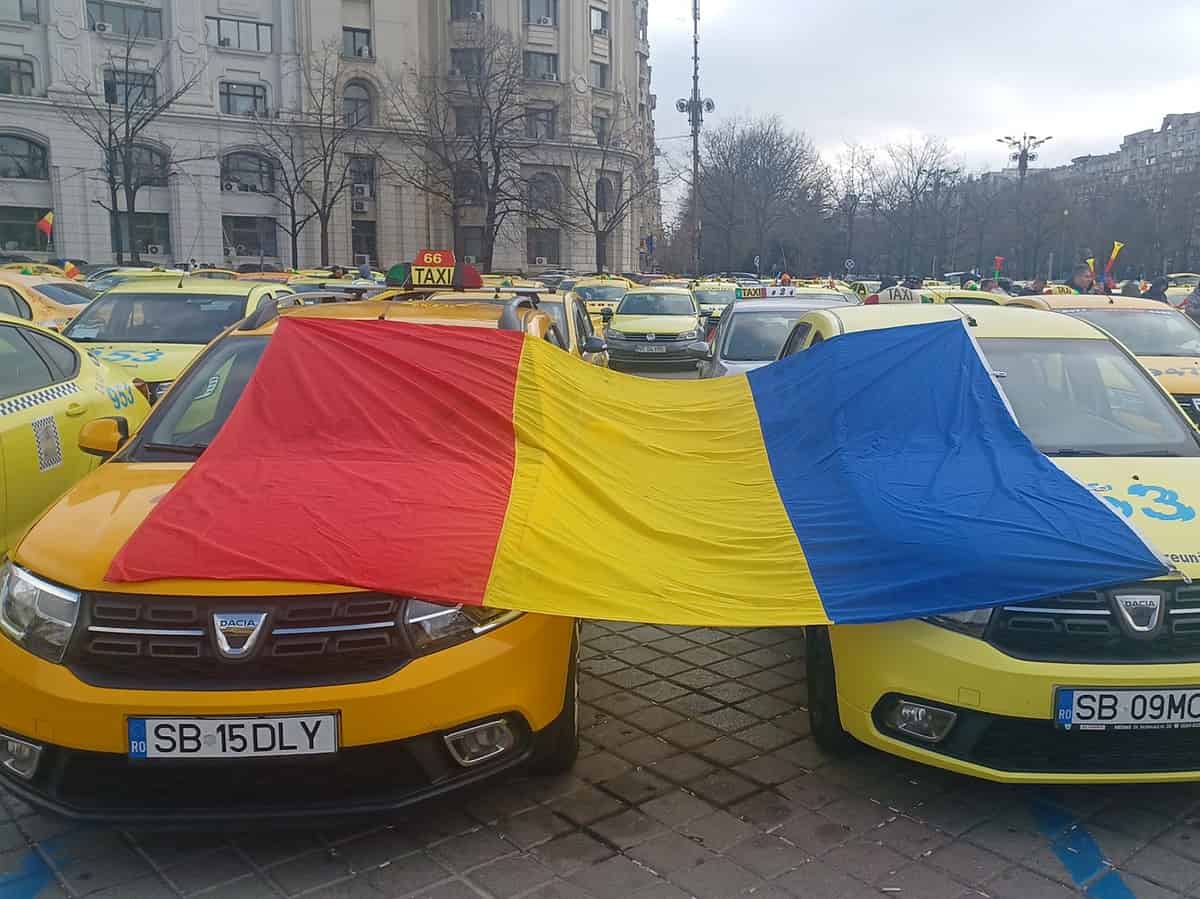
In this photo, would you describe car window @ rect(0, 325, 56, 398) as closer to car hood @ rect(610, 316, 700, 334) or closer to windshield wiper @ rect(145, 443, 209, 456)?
windshield wiper @ rect(145, 443, 209, 456)

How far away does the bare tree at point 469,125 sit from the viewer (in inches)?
2031

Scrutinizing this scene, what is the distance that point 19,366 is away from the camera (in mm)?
6438

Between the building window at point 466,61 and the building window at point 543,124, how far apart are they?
4.40 meters

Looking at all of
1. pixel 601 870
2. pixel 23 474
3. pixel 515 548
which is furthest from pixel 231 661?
pixel 23 474

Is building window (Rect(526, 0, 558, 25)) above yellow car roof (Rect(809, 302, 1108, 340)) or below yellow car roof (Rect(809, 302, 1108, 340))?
above

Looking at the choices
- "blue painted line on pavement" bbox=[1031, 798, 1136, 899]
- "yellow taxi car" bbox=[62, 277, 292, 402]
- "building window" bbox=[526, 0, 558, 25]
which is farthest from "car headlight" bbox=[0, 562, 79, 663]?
"building window" bbox=[526, 0, 558, 25]

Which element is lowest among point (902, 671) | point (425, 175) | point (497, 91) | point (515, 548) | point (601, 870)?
point (601, 870)

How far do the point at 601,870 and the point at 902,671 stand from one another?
4.06ft

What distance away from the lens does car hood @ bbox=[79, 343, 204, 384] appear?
9.73 m

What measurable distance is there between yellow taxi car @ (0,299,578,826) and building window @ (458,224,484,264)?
60.4 m

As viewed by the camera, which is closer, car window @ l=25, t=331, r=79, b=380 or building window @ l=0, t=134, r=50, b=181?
car window @ l=25, t=331, r=79, b=380

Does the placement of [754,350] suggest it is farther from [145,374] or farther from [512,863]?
[512,863]

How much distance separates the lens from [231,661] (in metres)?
3.36

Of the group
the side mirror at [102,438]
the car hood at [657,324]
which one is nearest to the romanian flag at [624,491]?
the side mirror at [102,438]
